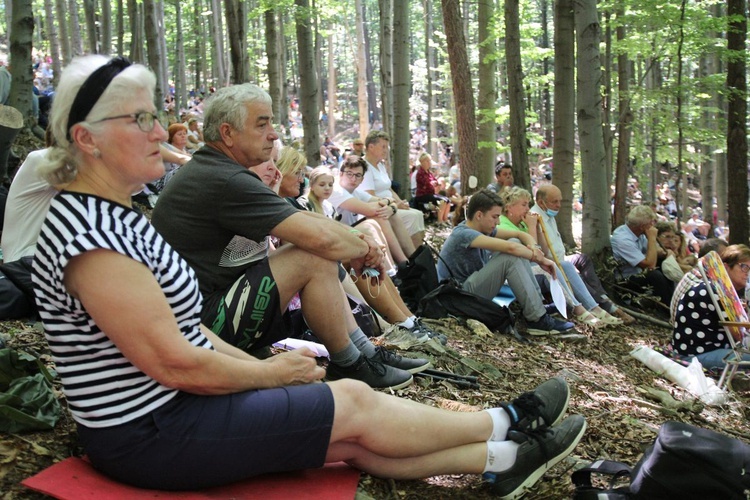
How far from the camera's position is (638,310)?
9062mm

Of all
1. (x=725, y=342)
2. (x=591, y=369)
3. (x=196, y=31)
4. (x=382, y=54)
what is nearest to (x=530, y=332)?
(x=591, y=369)

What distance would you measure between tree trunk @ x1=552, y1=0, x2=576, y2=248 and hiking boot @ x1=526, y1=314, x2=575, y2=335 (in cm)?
409

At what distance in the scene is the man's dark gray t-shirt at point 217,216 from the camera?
3324 mm

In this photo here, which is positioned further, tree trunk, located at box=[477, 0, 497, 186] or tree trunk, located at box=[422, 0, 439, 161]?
tree trunk, located at box=[422, 0, 439, 161]

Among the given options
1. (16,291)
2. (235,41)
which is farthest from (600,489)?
(235,41)

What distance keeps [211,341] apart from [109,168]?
31.4 inches

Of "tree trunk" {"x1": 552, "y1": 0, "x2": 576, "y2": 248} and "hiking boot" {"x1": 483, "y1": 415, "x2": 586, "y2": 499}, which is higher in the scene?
"tree trunk" {"x1": 552, "y1": 0, "x2": 576, "y2": 248}

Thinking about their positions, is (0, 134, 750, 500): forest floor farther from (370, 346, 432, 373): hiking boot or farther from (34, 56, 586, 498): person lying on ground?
(34, 56, 586, 498): person lying on ground

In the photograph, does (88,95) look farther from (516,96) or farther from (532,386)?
(516,96)

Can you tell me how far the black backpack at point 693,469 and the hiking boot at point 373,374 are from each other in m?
1.45

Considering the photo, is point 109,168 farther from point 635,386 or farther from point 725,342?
point 725,342

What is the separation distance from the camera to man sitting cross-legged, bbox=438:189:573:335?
6.79 metres

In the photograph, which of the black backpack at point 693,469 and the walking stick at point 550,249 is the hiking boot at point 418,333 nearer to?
the black backpack at point 693,469

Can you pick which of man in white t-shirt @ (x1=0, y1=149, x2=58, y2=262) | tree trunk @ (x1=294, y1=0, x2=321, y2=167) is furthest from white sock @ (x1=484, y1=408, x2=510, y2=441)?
tree trunk @ (x1=294, y1=0, x2=321, y2=167)
